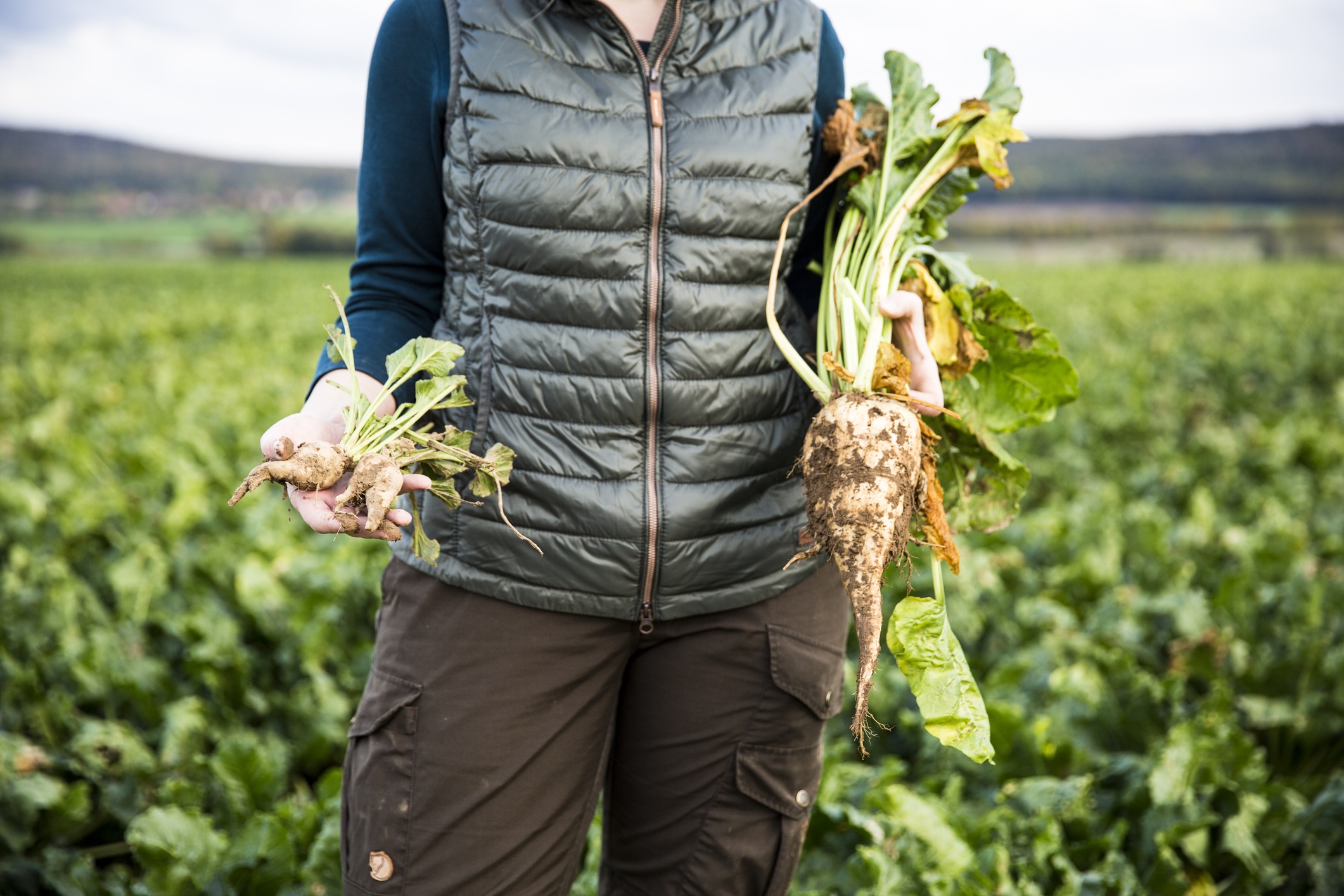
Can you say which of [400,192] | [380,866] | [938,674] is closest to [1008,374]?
[938,674]

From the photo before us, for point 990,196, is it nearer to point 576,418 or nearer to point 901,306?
point 901,306

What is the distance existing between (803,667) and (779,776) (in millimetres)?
203

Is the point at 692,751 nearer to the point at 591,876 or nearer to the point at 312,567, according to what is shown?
the point at 591,876

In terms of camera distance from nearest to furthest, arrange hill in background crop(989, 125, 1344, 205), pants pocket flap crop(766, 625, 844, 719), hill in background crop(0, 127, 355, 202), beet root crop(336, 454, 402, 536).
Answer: beet root crop(336, 454, 402, 536), pants pocket flap crop(766, 625, 844, 719), hill in background crop(989, 125, 1344, 205), hill in background crop(0, 127, 355, 202)

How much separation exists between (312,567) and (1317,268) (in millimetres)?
36958

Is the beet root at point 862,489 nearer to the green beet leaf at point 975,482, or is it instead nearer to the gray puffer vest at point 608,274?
the gray puffer vest at point 608,274

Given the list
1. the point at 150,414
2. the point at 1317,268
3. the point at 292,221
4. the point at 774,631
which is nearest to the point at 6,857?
the point at 774,631

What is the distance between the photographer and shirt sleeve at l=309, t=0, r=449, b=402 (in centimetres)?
143

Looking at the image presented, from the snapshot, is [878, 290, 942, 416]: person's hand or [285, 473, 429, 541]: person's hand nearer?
[285, 473, 429, 541]: person's hand

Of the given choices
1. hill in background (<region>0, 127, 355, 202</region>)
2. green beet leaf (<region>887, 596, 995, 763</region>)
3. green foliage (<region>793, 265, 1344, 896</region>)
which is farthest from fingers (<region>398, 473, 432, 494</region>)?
hill in background (<region>0, 127, 355, 202</region>)

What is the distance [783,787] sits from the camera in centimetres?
160

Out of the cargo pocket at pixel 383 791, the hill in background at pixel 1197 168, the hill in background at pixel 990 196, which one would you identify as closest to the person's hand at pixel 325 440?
the cargo pocket at pixel 383 791

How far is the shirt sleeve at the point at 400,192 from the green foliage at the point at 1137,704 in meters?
1.86

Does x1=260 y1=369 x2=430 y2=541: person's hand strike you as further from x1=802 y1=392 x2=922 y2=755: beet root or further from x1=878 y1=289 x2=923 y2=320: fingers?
x1=878 y1=289 x2=923 y2=320: fingers
